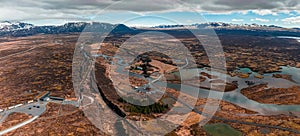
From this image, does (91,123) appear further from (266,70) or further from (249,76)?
(266,70)

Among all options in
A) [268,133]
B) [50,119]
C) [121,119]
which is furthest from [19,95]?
[268,133]

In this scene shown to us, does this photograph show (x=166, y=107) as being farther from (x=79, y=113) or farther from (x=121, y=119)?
(x=79, y=113)

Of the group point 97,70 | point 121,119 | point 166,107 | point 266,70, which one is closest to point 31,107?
point 121,119

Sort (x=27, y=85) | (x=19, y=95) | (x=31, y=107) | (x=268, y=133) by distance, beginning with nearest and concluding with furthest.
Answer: (x=268, y=133) → (x=31, y=107) → (x=19, y=95) → (x=27, y=85)

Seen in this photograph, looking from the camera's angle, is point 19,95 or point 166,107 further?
point 19,95

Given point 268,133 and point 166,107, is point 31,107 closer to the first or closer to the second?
point 166,107

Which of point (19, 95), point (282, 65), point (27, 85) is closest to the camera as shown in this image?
point (19, 95)

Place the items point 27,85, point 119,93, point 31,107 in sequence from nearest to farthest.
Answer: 1. point 31,107
2. point 119,93
3. point 27,85

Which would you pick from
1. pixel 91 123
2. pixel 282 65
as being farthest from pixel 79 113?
pixel 282 65

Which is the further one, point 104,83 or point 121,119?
point 104,83
